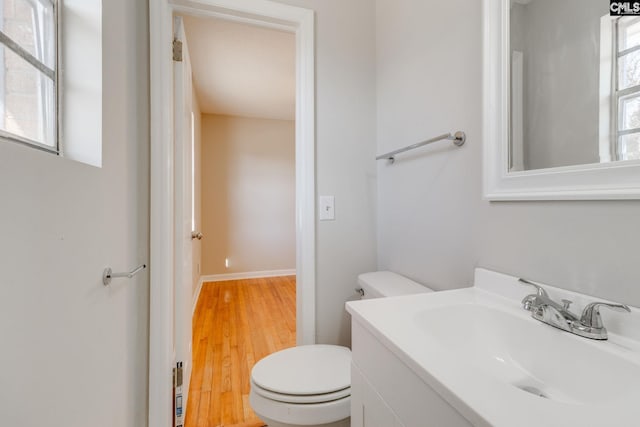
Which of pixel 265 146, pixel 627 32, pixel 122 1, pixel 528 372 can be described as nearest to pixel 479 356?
pixel 528 372

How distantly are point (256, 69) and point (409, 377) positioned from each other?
8.64ft

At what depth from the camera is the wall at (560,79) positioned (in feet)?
2.03

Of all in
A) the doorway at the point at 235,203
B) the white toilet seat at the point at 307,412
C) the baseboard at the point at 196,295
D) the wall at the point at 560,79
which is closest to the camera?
the wall at the point at 560,79

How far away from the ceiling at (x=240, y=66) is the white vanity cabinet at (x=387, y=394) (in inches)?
61.0

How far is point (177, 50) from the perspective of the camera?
1272 mm

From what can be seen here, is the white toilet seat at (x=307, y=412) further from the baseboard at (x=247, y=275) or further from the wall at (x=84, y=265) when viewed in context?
the baseboard at (x=247, y=275)

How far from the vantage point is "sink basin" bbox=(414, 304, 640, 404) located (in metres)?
0.49

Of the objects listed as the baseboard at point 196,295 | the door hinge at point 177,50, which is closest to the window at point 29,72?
Result: the door hinge at point 177,50

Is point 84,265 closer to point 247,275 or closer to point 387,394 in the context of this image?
point 387,394

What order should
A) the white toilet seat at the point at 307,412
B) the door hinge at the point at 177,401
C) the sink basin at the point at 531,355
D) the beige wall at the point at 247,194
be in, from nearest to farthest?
1. the sink basin at the point at 531,355
2. the white toilet seat at the point at 307,412
3. the door hinge at the point at 177,401
4. the beige wall at the point at 247,194

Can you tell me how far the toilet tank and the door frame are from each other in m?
0.27

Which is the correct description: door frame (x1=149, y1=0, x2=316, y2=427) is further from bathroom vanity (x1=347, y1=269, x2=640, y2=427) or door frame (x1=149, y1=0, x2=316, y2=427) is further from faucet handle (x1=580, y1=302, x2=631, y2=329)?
faucet handle (x1=580, y1=302, x2=631, y2=329)

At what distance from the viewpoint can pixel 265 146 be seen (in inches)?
153

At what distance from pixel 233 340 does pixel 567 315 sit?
7.07ft
